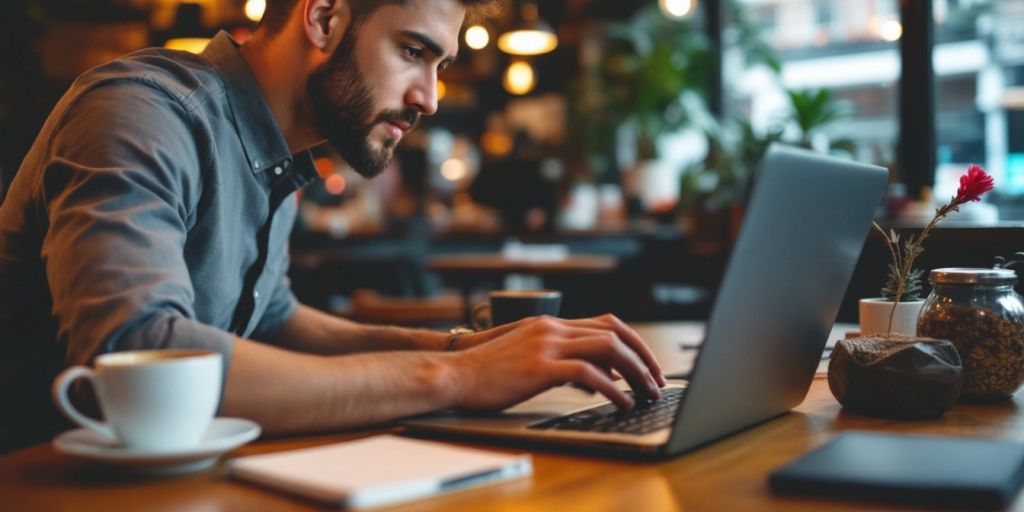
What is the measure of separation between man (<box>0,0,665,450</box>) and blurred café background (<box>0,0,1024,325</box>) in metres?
1.19

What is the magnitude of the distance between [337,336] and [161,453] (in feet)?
2.97

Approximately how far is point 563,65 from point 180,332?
26.4 feet

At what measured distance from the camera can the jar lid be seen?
114 centimetres

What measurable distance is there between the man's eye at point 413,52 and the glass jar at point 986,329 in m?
0.85

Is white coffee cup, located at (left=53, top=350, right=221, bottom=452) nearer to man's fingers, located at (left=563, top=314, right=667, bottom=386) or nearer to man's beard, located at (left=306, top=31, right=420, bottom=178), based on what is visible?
man's fingers, located at (left=563, top=314, right=667, bottom=386)

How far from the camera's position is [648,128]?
6.27 m

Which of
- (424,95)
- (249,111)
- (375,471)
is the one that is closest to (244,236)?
(249,111)

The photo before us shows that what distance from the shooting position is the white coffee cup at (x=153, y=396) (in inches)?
31.6

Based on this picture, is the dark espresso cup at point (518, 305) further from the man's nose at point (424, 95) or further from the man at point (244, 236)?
the man's nose at point (424, 95)

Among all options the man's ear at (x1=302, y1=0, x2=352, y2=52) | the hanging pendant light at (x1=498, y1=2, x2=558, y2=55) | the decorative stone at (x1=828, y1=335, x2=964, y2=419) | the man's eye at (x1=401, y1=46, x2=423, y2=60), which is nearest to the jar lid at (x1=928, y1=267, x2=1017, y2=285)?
the decorative stone at (x1=828, y1=335, x2=964, y2=419)

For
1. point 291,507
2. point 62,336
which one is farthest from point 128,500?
point 62,336

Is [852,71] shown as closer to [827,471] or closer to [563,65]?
[563,65]

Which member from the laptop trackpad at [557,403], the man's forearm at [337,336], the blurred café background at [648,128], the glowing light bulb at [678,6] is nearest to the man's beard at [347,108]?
the man's forearm at [337,336]

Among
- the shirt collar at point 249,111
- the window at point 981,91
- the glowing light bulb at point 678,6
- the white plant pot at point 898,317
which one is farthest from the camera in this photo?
the glowing light bulb at point 678,6
